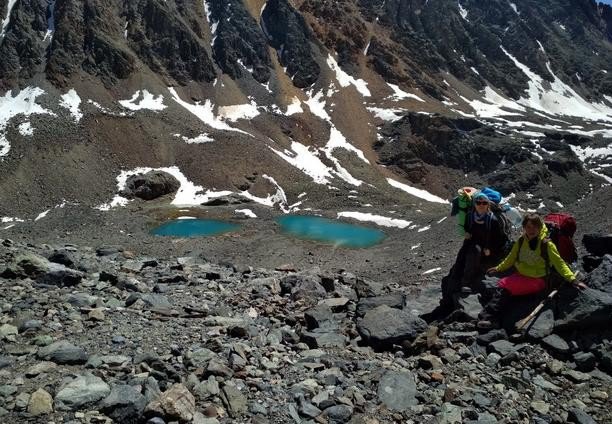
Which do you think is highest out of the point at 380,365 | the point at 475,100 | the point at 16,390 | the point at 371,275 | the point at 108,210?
the point at 475,100

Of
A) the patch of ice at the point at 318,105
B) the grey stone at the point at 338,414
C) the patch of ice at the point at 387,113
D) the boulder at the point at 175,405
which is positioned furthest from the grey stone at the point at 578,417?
the patch of ice at the point at 387,113

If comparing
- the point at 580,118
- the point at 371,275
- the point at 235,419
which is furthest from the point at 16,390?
the point at 580,118

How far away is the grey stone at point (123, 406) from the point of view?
6.91m

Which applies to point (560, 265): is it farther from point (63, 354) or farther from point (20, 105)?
point (20, 105)

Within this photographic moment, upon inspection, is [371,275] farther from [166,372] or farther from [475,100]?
[475,100]

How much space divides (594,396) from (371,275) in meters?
22.3

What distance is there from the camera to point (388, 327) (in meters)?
11.8

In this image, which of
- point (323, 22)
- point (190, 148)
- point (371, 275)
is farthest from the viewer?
point (323, 22)

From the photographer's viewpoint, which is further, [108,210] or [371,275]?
[108,210]

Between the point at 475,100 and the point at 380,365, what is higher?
the point at 475,100

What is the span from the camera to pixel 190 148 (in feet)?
258

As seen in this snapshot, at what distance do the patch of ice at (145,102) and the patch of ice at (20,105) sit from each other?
13392 mm

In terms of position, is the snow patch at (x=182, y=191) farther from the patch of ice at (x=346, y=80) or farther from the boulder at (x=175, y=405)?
the patch of ice at (x=346, y=80)

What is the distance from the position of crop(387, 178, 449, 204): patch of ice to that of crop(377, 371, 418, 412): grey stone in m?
81.2
